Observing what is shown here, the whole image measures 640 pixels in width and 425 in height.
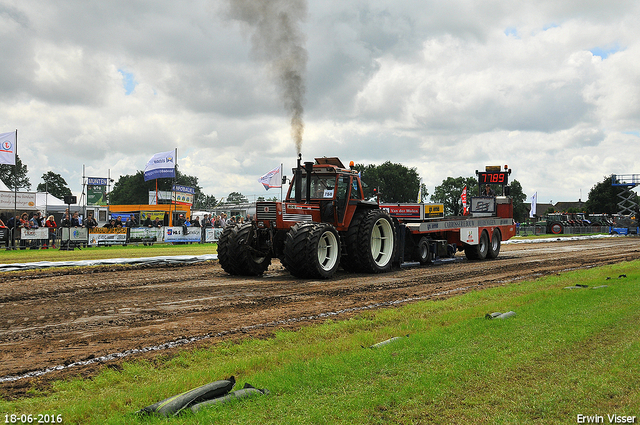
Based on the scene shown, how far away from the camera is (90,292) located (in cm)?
1016

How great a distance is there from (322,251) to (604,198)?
9926cm

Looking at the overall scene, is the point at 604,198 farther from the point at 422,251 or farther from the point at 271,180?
the point at 422,251

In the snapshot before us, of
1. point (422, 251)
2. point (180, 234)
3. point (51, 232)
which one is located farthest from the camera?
point (180, 234)

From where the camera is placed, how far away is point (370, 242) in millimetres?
13781

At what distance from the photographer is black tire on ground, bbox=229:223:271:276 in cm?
1263

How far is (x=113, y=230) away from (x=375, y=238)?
55.4 ft

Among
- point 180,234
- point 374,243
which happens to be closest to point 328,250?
point 374,243

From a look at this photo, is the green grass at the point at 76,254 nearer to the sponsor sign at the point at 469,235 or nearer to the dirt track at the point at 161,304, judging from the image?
the dirt track at the point at 161,304

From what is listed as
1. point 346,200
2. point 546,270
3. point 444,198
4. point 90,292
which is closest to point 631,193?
point 444,198

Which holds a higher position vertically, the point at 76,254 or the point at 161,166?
the point at 161,166

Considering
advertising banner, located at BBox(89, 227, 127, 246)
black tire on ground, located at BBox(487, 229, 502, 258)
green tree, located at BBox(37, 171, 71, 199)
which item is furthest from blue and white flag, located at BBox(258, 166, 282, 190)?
green tree, located at BBox(37, 171, 71, 199)

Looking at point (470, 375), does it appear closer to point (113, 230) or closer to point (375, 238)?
point (375, 238)

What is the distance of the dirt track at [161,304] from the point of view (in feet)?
19.6

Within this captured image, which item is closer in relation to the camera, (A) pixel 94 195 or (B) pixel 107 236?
(B) pixel 107 236
